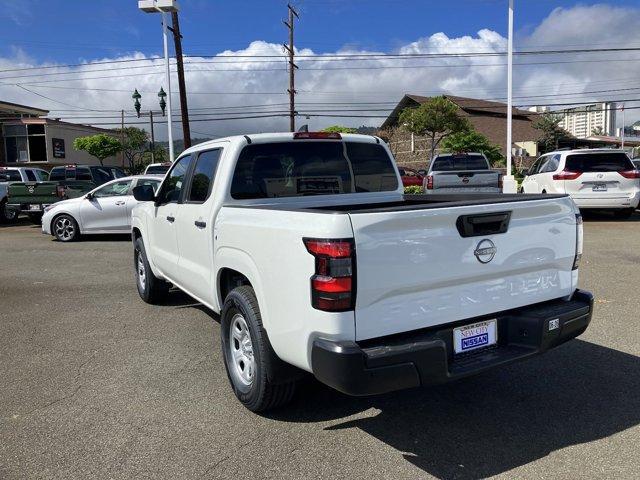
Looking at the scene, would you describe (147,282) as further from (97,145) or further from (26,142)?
(26,142)

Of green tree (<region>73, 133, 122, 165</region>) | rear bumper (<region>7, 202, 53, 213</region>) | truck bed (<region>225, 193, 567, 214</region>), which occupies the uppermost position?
green tree (<region>73, 133, 122, 165</region>)

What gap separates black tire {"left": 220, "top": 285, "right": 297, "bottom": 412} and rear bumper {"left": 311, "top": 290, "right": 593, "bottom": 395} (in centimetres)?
53

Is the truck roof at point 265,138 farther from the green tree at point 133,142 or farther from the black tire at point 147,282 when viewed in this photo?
the green tree at point 133,142

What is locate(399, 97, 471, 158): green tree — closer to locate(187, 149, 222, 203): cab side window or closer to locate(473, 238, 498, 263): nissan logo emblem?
locate(187, 149, 222, 203): cab side window

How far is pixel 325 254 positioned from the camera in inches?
116

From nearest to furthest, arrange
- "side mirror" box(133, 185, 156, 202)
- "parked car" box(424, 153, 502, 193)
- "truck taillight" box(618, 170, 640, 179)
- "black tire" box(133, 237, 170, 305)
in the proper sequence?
"side mirror" box(133, 185, 156, 202), "black tire" box(133, 237, 170, 305), "truck taillight" box(618, 170, 640, 179), "parked car" box(424, 153, 502, 193)

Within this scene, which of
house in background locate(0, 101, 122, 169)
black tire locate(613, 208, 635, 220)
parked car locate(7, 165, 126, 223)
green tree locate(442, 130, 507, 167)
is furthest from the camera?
house in background locate(0, 101, 122, 169)

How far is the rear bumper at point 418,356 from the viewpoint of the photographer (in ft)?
9.68

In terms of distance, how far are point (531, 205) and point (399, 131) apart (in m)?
57.5

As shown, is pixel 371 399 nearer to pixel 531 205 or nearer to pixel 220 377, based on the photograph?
pixel 220 377

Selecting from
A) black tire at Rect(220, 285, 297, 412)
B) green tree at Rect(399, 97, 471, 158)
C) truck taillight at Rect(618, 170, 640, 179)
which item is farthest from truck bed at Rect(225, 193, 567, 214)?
green tree at Rect(399, 97, 471, 158)

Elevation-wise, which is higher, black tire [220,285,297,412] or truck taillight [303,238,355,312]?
truck taillight [303,238,355,312]

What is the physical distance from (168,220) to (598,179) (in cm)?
1144

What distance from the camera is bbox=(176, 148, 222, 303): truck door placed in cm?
453
